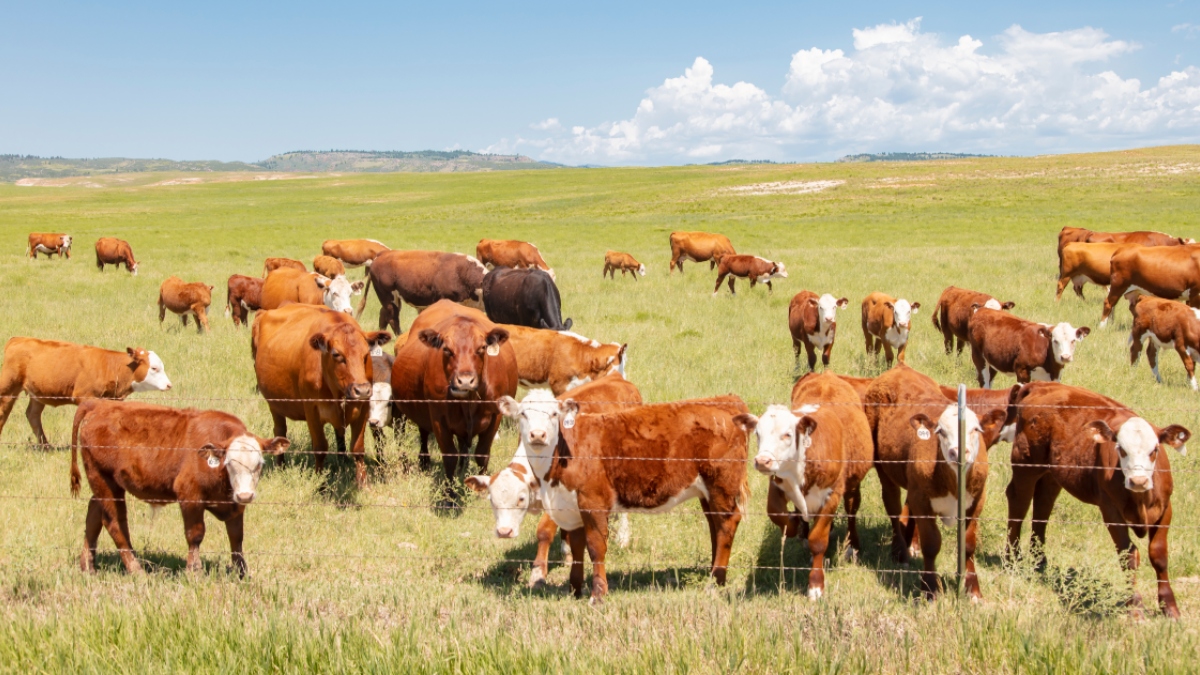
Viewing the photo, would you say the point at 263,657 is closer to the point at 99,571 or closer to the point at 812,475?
the point at 99,571

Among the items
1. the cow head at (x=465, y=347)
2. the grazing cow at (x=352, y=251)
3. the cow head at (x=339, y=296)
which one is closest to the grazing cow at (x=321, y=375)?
the cow head at (x=465, y=347)

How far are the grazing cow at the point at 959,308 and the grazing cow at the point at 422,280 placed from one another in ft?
27.9

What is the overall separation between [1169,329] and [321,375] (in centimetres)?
1072

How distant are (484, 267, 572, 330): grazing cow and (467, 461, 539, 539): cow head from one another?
762 cm

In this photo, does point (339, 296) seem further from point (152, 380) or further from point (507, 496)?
point (507, 496)

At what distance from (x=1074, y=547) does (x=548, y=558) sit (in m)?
3.98

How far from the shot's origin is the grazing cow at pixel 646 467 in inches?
236

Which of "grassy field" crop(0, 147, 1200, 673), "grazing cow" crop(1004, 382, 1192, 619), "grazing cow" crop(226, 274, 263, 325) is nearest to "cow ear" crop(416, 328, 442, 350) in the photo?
"grassy field" crop(0, 147, 1200, 673)

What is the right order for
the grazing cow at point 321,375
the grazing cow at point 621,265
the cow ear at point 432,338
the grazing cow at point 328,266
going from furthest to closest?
the grazing cow at point 621,265 → the grazing cow at point 328,266 → the cow ear at point 432,338 → the grazing cow at point 321,375

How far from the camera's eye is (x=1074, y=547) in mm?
6734

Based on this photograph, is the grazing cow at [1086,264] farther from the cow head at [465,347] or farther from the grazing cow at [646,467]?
the grazing cow at [646,467]

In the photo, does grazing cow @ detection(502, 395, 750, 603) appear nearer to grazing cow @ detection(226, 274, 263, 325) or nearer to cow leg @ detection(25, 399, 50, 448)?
cow leg @ detection(25, 399, 50, 448)

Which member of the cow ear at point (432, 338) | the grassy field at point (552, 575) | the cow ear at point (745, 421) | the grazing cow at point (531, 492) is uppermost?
the cow ear at point (432, 338)

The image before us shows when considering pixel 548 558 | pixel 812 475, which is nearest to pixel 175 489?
pixel 548 558
